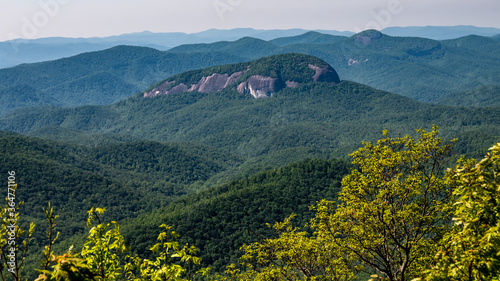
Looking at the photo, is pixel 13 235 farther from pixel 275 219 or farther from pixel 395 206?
pixel 275 219

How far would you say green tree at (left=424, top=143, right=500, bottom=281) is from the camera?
38.4 ft

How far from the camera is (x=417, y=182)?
2469cm

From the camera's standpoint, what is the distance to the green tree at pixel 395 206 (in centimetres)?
2405

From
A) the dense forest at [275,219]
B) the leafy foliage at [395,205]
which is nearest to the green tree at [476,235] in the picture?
the dense forest at [275,219]

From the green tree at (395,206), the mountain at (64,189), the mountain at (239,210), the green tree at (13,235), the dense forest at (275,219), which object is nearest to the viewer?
the green tree at (13,235)

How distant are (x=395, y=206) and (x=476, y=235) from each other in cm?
1308

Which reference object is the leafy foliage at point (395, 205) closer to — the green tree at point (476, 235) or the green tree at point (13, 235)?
the green tree at point (476, 235)

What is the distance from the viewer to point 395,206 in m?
25.8

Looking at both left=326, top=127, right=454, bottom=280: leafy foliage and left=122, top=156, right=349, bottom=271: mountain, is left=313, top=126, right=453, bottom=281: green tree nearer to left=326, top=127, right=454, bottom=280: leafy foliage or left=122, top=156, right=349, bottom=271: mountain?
left=326, top=127, right=454, bottom=280: leafy foliage

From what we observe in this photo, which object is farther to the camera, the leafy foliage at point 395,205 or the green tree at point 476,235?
the leafy foliage at point 395,205

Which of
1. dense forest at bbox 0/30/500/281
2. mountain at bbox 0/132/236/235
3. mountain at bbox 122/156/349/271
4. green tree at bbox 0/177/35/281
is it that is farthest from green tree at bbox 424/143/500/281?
mountain at bbox 0/132/236/235

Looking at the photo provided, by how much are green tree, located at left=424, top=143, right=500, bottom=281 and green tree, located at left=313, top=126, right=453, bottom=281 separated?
34.4 ft

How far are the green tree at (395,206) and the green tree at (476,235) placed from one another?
10.5 m

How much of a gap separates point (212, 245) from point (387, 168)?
83.2m
